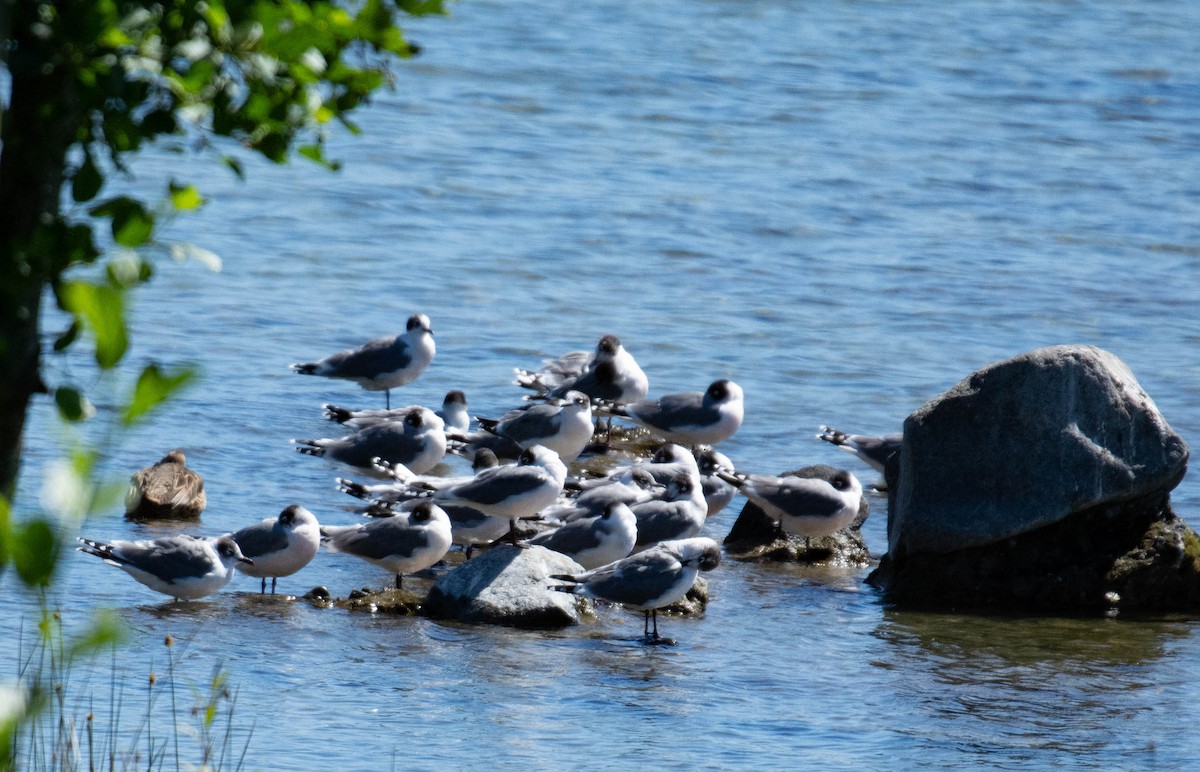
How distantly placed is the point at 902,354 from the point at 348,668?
815cm

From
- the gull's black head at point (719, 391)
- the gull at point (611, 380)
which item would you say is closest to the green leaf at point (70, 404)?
the gull's black head at point (719, 391)

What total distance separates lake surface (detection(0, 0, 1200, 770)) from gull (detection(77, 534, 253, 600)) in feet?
0.60

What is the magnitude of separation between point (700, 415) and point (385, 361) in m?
2.47

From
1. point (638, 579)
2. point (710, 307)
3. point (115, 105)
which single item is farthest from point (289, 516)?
point (710, 307)

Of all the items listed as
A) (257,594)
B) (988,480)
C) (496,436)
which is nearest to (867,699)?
(988,480)

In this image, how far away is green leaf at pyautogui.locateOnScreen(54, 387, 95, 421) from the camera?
2238 millimetres

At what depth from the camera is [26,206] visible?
266 cm

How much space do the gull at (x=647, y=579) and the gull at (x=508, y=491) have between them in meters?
0.85

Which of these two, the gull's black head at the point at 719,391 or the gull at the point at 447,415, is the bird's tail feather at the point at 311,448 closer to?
the gull at the point at 447,415

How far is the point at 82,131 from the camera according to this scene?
9.32 ft

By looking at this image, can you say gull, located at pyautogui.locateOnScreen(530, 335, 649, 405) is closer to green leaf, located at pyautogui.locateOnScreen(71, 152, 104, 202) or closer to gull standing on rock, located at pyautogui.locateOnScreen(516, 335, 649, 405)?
gull standing on rock, located at pyautogui.locateOnScreen(516, 335, 649, 405)

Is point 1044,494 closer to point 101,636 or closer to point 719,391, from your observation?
point 719,391

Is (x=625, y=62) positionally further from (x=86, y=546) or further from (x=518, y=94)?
(x=86, y=546)

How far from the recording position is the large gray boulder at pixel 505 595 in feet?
26.3
